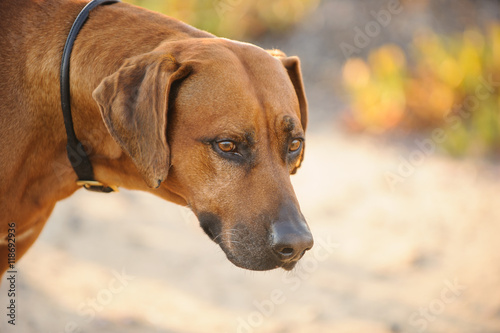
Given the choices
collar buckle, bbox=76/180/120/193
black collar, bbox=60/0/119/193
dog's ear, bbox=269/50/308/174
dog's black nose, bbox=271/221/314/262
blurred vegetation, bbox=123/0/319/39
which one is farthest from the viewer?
blurred vegetation, bbox=123/0/319/39

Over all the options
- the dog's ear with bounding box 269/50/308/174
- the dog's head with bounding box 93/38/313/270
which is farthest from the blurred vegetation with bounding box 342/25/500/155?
the dog's head with bounding box 93/38/313/270

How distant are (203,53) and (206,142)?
1.44 ft

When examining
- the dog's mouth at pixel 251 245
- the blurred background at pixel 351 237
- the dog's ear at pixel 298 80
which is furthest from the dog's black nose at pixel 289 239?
the blurred background at pixel 351 237

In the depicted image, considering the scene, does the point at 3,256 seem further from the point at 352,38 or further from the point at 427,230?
the point at 352,38

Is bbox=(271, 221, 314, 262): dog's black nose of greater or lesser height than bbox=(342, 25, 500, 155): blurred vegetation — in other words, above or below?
above

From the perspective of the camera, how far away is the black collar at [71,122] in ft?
8.11

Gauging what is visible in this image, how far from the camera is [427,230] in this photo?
5.53 m

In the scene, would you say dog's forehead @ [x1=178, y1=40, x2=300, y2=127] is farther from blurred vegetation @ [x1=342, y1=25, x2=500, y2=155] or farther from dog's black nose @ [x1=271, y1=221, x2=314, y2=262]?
blurred vegetation @ [x1=342, y1=25, x2=500, y2=155]

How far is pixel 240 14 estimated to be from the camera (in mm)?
9992

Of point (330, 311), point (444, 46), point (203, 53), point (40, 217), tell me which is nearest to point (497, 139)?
point (444, 46)

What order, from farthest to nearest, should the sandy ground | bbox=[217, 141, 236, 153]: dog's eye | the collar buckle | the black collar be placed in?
the sandy ground → the collar buckle → the black collar → bbox=[217, 141, 236, 153]: dog's eye

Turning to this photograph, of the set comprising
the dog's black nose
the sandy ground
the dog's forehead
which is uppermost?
the dog's forehead

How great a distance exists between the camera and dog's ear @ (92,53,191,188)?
2.29 metres

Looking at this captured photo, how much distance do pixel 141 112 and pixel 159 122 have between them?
9 cm
